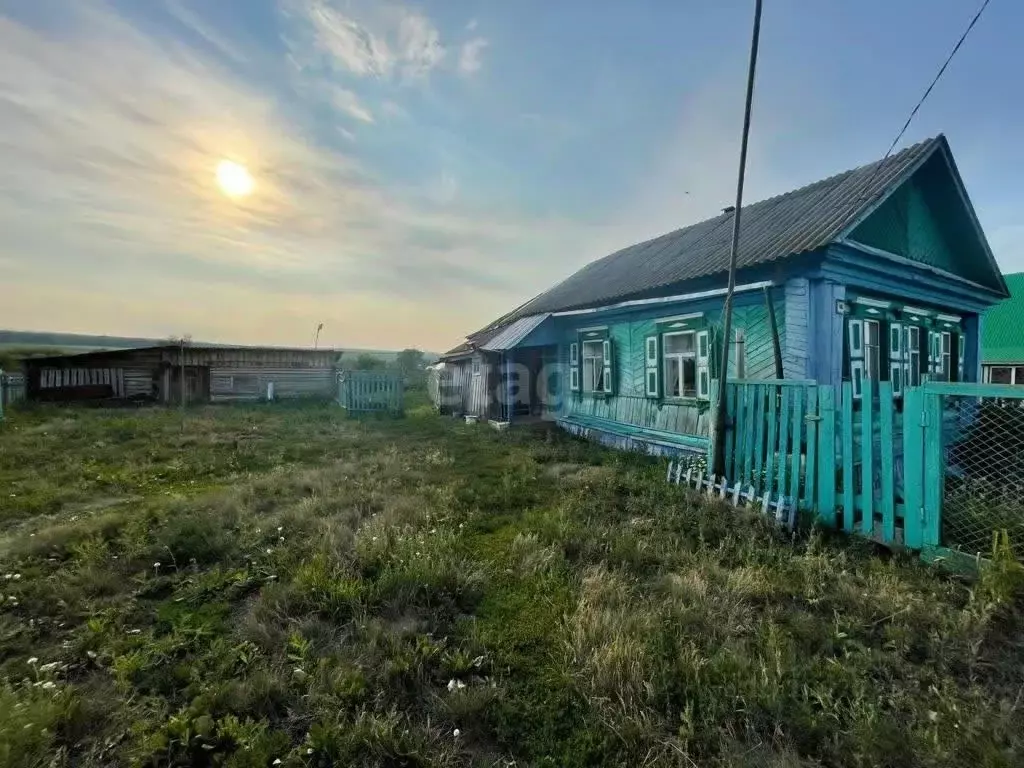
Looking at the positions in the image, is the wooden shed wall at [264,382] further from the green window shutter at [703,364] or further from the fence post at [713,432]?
the fence post at [713,432]

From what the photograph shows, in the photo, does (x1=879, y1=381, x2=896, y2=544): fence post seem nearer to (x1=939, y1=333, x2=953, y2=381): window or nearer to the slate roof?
the slate roof

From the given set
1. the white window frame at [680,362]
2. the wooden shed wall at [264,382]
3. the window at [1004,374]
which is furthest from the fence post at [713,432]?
the window at [1004,374]

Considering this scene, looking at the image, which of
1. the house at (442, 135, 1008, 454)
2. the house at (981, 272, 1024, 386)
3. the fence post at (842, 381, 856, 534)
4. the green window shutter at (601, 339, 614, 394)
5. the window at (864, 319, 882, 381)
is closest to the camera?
the fence post at (842, 381, 856, 534)

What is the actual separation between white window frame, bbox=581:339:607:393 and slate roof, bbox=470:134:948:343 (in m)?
1.08

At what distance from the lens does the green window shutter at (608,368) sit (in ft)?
38.2

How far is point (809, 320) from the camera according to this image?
7559mm

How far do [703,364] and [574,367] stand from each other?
14.8ft

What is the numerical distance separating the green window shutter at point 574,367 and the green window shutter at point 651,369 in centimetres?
272

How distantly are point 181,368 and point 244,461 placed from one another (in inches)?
622

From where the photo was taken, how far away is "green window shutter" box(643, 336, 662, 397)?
10211mm

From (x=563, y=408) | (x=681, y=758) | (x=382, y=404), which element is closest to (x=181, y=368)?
(x=382, y=404)

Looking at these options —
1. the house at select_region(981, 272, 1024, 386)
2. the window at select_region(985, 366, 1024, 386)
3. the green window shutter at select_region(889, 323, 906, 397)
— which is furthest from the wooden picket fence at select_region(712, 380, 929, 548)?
the window at select_region(985, 366, 1024, 386)

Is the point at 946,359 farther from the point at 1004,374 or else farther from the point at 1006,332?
the point at 1006,332

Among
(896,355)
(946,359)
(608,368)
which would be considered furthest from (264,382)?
(946,359)
